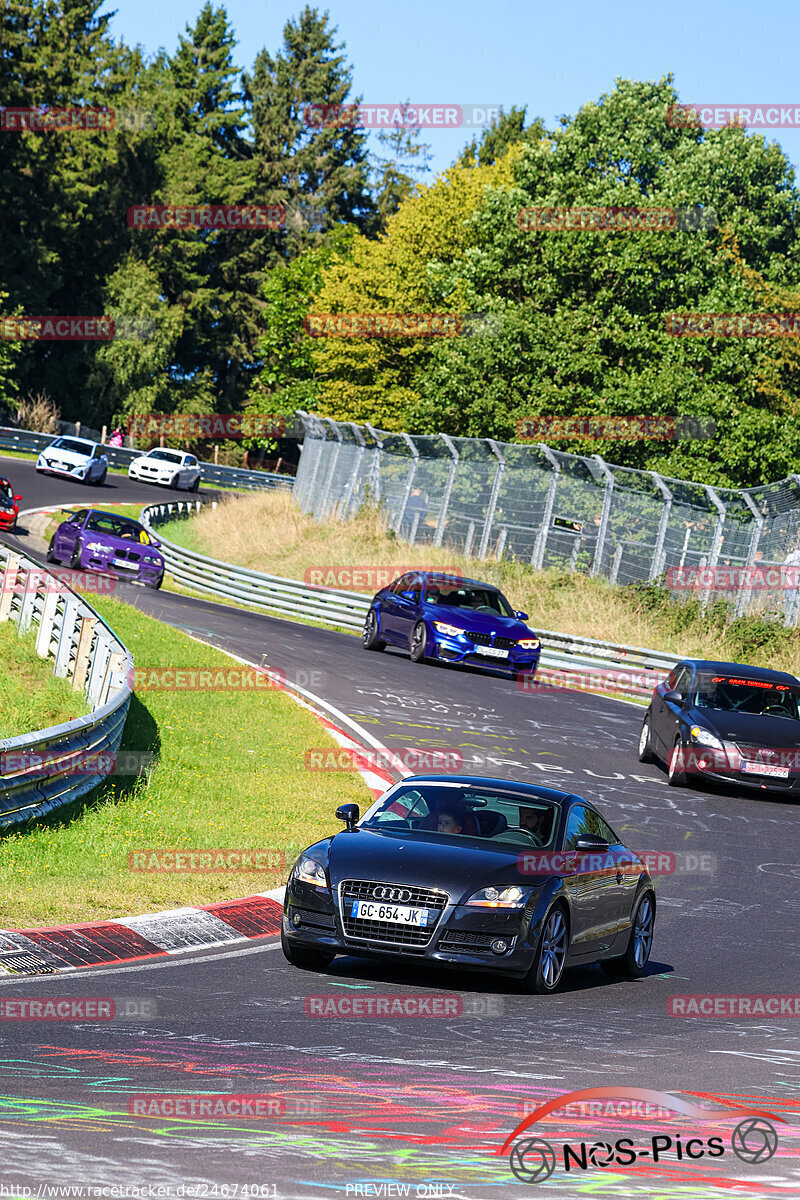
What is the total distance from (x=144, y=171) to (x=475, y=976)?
3290 inches

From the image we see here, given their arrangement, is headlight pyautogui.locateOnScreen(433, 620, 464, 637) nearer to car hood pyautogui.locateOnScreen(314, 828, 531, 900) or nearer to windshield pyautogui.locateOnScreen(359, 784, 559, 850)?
windshield pyautogui.locateOnScreen(359, 784, 559, 850)

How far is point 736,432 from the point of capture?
43.6m

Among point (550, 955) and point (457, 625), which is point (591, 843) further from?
point (457, 625)

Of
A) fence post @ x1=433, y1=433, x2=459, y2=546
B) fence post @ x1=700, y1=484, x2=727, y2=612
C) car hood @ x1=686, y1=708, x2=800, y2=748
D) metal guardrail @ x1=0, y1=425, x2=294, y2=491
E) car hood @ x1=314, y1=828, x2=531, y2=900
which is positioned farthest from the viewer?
metal guardrail @ x1=0, y1=425, x2=294, y2=491

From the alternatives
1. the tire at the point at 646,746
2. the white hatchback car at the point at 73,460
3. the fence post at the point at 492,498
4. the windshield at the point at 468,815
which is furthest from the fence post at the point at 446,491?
the windshield at the point at 468,815

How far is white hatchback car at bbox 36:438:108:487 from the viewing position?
5506 cm

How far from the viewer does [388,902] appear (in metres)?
8.90

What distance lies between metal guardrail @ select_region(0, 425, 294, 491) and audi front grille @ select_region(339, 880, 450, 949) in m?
55.7

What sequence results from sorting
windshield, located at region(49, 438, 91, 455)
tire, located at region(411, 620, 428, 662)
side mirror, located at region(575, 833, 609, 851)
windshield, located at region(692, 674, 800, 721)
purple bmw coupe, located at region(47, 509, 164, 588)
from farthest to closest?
windshield, located at region(49, 438, 91, 455) → purple bmw coupe, located at region(47, 509, 164, 588) → tire, located at region(411, 620, 428, 662) → windshield, located at region(692, 674, 800, 721) → side mirror, located at region(575, 833, 609, 851)

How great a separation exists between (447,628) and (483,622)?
1.98ft

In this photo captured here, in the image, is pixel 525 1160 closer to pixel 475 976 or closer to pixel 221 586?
pixel 475 976

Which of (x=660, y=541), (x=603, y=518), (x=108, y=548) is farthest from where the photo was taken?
(x=108, y=548)

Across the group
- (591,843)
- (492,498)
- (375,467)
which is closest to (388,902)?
(591,843)

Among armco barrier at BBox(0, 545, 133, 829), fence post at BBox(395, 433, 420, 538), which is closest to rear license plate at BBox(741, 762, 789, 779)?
armco barrier at BBox(0, 545, 133, 829)
